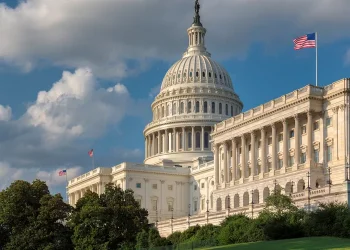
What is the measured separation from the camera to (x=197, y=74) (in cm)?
19338

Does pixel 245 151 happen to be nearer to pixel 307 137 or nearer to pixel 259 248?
pixel 307 137

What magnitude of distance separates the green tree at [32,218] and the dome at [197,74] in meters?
93.4

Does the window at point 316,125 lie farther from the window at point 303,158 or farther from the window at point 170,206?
the window at point 170,206

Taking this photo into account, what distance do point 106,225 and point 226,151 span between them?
42.6 m

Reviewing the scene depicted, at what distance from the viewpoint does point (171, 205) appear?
169m

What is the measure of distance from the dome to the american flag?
3468 inches

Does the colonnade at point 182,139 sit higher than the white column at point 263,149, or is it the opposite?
the colonnade at point 182,139

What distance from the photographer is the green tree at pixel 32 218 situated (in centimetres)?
9719

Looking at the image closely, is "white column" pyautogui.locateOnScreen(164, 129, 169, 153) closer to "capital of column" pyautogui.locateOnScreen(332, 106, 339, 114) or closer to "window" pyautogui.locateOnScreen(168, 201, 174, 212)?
"window" pyautogui.locateOnScreen(168, 201, 174, 212)

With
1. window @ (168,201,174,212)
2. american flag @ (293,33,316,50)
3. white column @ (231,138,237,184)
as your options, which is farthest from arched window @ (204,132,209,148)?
american flag @ (293,33,316,50)

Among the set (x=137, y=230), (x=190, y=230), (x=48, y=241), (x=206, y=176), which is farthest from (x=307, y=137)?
(x=206, y=176)

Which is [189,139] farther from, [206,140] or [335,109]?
[335,109]

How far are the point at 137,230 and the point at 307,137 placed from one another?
29546mm

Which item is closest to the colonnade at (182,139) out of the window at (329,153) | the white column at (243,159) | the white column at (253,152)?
the white column at (243,159)
